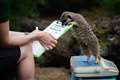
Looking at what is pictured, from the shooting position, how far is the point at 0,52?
2.30m

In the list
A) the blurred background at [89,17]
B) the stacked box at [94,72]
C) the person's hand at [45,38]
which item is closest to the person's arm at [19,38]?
the person's hand at [45,38]

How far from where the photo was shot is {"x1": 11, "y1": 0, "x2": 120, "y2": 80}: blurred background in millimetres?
4727

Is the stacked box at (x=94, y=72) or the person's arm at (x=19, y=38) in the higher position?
the person's arm at (x=19, y=38)

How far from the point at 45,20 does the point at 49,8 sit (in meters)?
0.20

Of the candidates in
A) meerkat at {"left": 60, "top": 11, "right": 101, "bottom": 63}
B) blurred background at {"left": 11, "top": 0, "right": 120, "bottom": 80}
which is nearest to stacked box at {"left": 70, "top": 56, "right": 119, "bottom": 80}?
meerkat at {"left": 60, "top": 11, "right": 101, "bottom": 63}

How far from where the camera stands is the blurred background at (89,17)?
4727mm

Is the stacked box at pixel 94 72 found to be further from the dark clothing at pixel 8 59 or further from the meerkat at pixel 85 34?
the dark clothing at pixel 8 59

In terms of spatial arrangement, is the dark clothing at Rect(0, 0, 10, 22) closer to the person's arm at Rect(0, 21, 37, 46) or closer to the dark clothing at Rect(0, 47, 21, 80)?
the person's arm at Rect(0, 21, 37, 46)

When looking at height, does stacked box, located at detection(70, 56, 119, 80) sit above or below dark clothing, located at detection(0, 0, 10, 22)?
below

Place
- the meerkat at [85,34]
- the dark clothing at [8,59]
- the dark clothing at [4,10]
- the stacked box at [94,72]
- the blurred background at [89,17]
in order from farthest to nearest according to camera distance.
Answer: the blurred background at [89,17] → the meerkat at [85,34] → the stacked box at [94,72] → the dark clothing at [8,59] → the dark clothing at [4,10]

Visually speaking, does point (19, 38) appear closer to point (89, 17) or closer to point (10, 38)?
point (10, 38)

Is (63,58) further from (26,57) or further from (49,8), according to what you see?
(26,57)

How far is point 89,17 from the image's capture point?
525 cm

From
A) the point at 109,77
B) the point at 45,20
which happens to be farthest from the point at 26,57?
the point at 45,20
